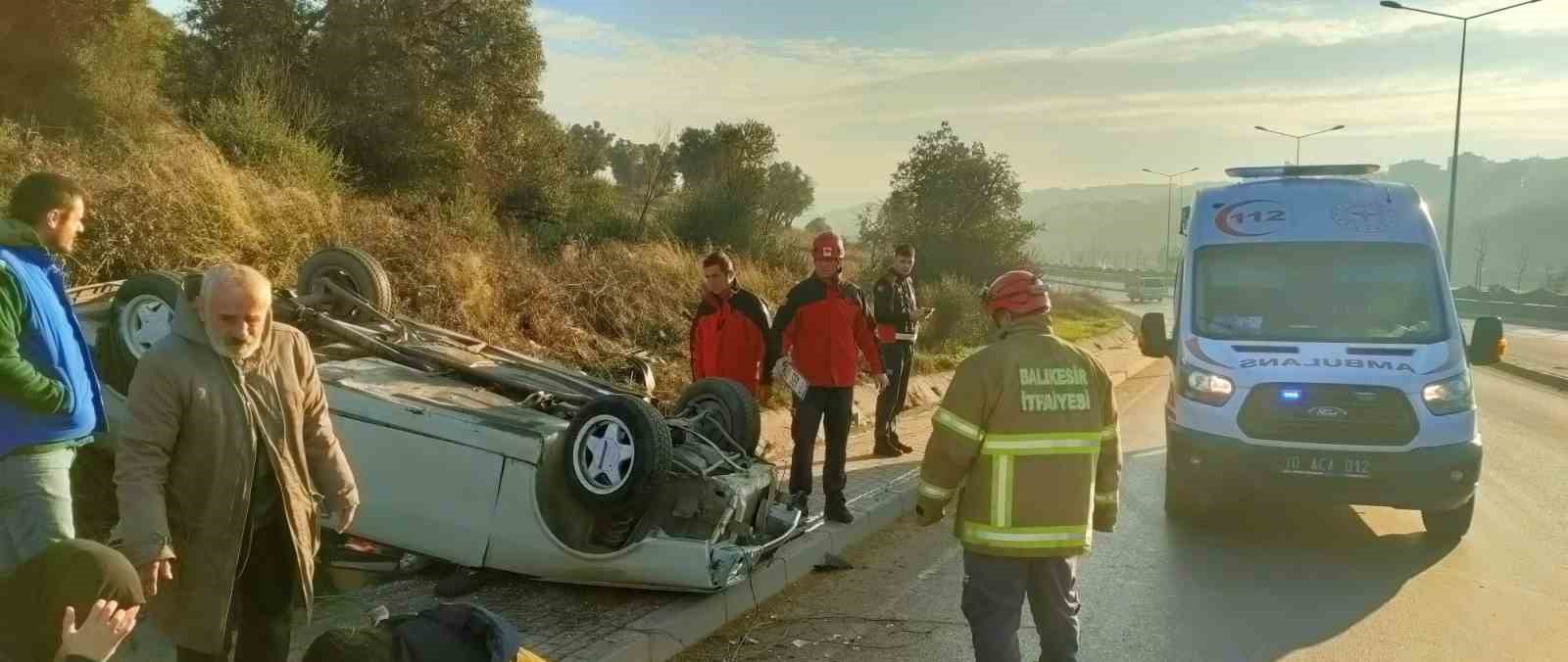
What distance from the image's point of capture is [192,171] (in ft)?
29.9

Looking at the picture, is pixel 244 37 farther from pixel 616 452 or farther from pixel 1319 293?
pixel 1319 293

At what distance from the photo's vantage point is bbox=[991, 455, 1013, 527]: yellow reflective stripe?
12.1ft

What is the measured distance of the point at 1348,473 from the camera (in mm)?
6824

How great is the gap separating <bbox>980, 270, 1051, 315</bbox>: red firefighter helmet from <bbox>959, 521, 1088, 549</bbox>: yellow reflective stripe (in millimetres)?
758

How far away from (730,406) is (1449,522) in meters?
4.88

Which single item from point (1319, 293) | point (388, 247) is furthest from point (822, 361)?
point (388, 247)

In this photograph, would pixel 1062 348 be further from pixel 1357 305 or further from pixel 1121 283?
pixel 1121 283

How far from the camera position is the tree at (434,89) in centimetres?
1503

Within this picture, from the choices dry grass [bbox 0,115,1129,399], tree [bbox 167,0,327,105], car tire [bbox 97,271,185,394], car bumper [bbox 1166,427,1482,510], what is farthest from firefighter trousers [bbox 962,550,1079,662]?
tree [bbox 167,0,327,105]

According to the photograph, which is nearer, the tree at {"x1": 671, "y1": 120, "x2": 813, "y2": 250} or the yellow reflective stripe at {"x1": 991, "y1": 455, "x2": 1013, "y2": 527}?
the yellow reflective stripe at {"x1": 991, "y1": 455, "x2": 1013, "y2": 527}

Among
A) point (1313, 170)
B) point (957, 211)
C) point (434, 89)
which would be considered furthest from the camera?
point (957, 211)

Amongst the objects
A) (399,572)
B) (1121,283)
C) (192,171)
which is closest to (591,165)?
(192,171)

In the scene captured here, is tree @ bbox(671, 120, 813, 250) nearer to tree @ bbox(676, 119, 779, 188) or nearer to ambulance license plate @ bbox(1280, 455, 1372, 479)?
tree @ bbox(676, 119, 779, 188)

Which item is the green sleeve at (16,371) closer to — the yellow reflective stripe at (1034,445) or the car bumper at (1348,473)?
the yellow reflective stripe at (1034,445)
